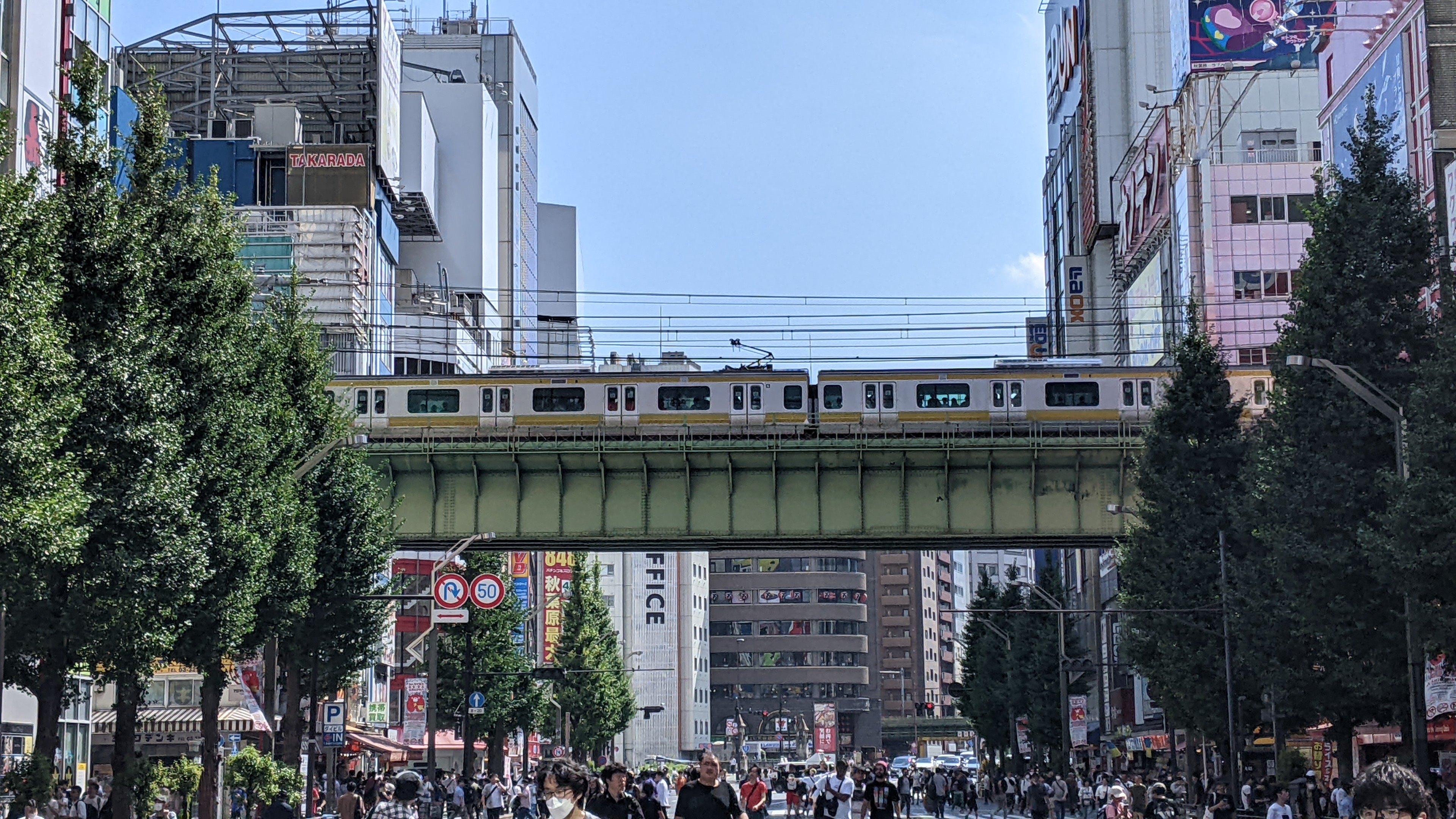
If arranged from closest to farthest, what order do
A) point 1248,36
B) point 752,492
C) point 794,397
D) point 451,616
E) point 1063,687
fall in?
point 451,616 → point 752,492 → point 794,397 → point 1063,687 → point 1248,36

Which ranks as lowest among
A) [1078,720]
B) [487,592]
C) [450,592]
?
[1078,720]

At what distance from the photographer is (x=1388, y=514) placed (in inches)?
1129

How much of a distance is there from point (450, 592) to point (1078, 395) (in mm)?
29630

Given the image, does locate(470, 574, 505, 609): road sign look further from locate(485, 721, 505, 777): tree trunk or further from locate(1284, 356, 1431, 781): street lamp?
locate(485, 721, 505, 777): tree trunk

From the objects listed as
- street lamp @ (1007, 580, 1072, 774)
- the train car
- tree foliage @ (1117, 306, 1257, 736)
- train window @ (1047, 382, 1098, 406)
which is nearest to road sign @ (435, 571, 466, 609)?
tree foliage @ (1117, 306, 1257, 736)

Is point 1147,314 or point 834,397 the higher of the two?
point 1147,314

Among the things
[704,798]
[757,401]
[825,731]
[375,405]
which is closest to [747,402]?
[757,401]

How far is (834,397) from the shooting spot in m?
60.4

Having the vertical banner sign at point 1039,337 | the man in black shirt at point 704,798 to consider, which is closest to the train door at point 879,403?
the man in black shirt at point 704,798

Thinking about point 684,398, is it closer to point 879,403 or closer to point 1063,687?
point 879,403

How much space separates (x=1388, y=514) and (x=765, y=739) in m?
151

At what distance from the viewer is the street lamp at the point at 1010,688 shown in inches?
3445

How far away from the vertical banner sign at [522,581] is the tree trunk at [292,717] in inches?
1986

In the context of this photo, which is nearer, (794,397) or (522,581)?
(794,397)
